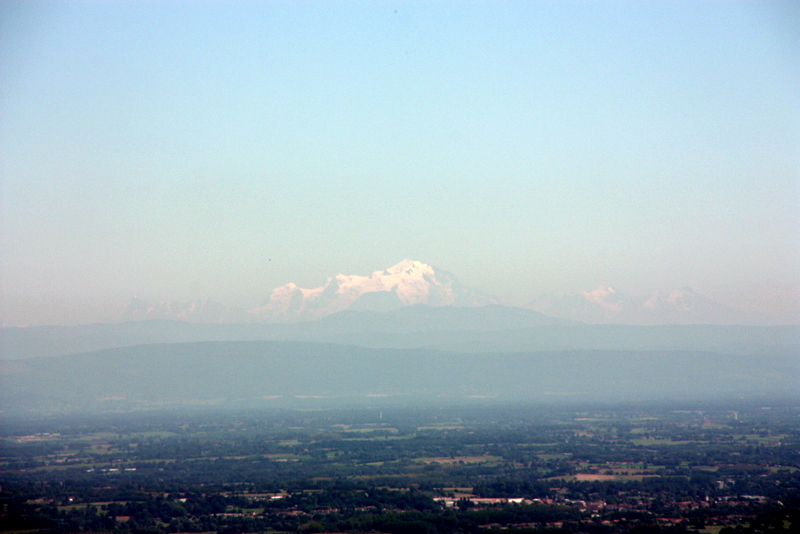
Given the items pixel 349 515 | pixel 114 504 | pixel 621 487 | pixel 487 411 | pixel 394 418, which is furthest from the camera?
pixel 487 411

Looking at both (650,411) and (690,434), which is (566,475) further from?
(650,411)

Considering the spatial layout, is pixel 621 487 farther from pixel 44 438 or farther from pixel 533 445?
pixel 44 438

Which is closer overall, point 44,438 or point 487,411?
point 44,438

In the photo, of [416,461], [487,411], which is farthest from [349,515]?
[487,411]

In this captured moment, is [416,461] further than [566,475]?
Yes

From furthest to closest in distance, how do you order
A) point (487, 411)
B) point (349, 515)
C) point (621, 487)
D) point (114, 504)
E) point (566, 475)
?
point (487, 411) → point (566, 475) → point (621, 487) → point (114, 504) → point (349, 515)

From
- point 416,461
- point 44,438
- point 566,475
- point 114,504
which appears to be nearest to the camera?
point 114,504

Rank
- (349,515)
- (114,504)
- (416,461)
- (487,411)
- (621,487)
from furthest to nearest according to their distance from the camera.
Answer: (487,411) < (416,461) < (621,487) < (114,504) < (349,515)

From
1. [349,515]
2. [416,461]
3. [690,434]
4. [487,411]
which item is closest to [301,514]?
[349,515]
